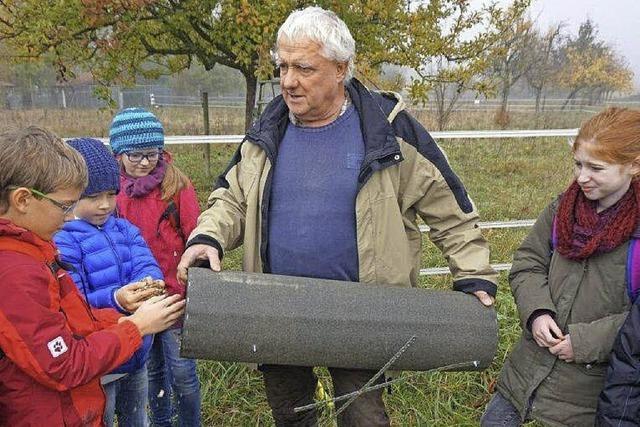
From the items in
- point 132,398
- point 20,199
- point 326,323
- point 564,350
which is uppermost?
point 20,199

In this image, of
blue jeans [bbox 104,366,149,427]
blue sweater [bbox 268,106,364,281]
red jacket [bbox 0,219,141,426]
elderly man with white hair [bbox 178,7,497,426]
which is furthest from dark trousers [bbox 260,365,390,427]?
red jacket [bbox 0,219,141,426]

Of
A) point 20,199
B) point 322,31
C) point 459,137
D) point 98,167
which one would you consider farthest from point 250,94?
point 20,199

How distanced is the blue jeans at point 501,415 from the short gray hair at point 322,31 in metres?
1.54

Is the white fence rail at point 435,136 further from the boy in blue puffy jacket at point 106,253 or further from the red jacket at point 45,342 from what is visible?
the red jacket at point 45,342

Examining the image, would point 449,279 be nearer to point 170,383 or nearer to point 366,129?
point 170,383

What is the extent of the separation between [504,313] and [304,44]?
2792 millimetres

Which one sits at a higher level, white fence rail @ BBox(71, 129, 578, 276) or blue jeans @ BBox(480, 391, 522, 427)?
white fence rail @ BBox(71, 129, 578, 276)

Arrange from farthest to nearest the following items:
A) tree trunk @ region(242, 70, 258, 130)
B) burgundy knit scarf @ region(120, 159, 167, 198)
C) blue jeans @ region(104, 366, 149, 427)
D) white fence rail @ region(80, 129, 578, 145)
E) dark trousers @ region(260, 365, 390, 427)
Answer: tree trunk @ region(242, 70, 258, 130) → white fence rail @ region(80, 129, 578, 145) → burgundy knit scarf @ region(120, 159, 167, 198) → blue jeans @ region(104, 366, 149, 427) → dark trousers @ region(260, 365, 390, 427)

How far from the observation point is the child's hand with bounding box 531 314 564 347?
201 cm

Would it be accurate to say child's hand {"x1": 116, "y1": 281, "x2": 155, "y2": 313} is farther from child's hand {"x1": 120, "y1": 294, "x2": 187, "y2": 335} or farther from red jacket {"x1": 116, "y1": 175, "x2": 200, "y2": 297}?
red jacket {"x1": 116, "y1": 175, "x2": 200, "y2": 297}

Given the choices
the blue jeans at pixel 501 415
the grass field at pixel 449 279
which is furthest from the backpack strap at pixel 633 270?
the grass field at pixel 449 279

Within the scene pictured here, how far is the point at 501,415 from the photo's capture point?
224cm

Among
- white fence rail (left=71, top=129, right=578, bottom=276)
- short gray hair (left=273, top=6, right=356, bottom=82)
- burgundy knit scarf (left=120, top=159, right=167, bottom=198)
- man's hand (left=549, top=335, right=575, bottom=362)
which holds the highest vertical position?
short gray hair (left=273, top=6, right=356, bottom=82)

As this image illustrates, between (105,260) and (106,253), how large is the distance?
3 centimetres
